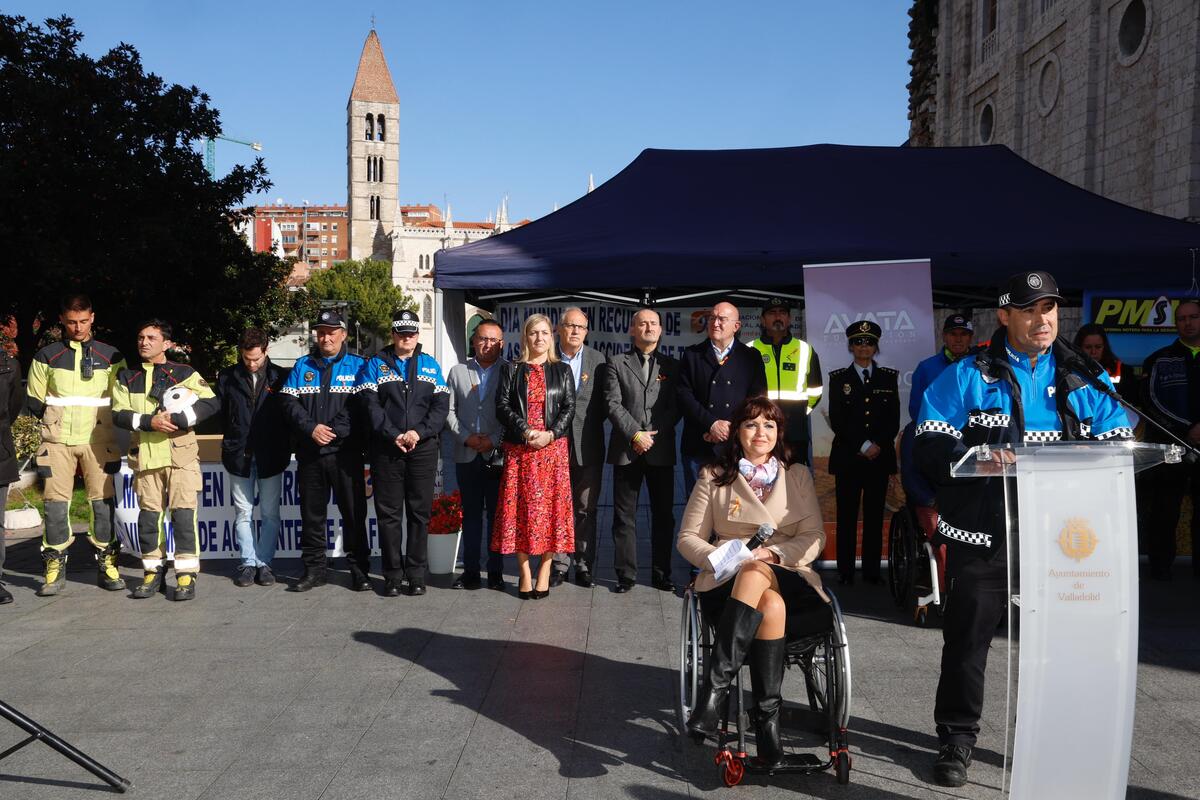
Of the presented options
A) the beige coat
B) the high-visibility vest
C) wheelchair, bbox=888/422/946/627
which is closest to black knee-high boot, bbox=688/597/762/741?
the beige coat

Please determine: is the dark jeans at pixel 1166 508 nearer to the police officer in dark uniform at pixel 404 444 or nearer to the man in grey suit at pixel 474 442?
the man in grey suit at pixel 474 442

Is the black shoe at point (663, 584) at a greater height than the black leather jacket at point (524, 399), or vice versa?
the black leather jacket at point (524, 399)

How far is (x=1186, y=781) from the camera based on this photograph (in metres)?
3.91

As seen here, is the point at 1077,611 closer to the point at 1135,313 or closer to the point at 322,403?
the point at 322,403

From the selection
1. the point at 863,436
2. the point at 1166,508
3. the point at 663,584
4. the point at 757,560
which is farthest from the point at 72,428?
the point at 1166,508

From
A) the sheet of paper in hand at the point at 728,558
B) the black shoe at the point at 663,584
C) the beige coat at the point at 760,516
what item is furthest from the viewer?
the black shoe at the point at 663,584

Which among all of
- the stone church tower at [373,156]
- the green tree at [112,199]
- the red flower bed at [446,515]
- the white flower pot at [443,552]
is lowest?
the white flower pot at [443,552]

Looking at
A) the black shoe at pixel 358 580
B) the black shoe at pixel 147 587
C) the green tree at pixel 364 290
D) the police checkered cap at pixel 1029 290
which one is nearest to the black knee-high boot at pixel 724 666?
the police checkered cap at pixel 1029 290

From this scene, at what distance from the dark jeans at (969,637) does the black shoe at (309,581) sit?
15.7 ft

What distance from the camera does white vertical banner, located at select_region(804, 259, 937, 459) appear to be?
7453 millimetres

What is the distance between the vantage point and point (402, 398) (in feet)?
23.3

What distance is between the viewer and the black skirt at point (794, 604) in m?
4.15

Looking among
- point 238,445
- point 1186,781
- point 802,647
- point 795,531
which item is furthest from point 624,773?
point 238,445

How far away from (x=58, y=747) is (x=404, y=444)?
11.6ft
